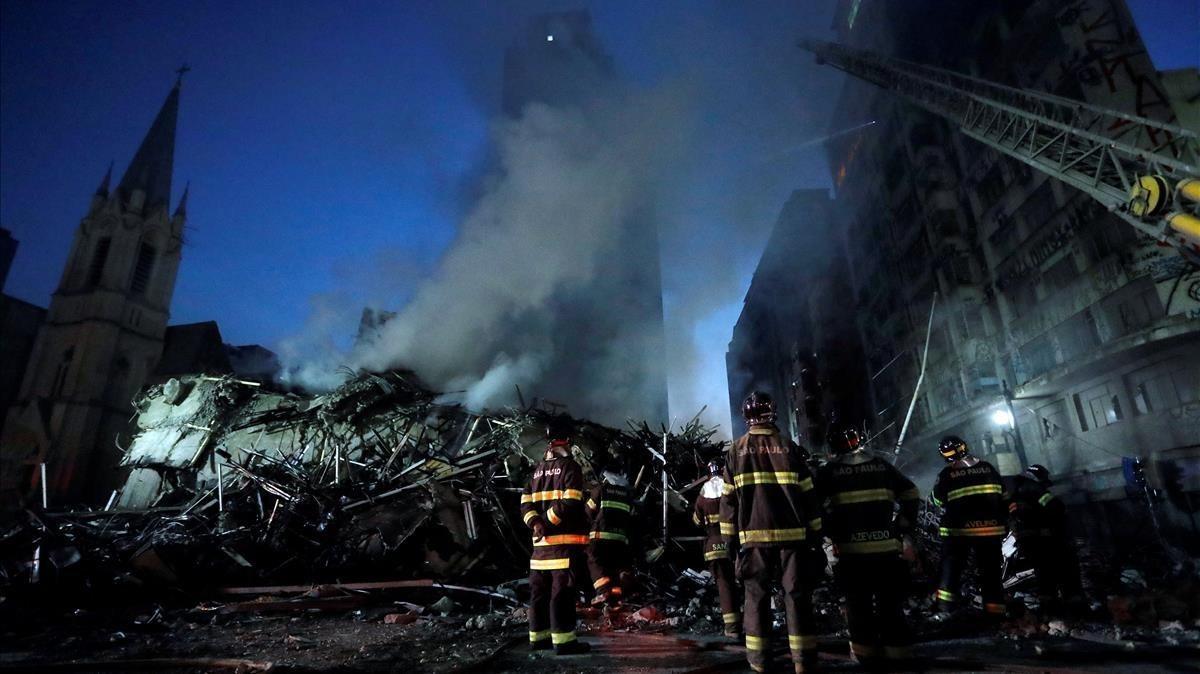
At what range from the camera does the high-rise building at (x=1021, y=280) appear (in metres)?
13.4

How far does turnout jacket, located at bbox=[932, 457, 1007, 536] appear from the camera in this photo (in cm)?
512

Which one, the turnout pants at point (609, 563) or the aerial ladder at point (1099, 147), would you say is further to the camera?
the aerial ladder at point (1099, 147)

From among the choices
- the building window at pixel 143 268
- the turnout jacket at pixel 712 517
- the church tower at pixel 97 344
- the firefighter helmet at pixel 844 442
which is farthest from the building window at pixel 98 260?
the firefighter helmet at pixel 844 442

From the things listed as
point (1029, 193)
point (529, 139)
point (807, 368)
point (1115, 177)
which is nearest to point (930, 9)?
point (1029, 193)

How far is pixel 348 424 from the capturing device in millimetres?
11195

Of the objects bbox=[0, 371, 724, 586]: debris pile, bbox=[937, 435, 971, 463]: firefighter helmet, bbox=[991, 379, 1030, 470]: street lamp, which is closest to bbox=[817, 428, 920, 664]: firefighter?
bbox=[937, 435, 971, 463]: firefighter helmet

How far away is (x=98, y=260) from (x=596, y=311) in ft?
105

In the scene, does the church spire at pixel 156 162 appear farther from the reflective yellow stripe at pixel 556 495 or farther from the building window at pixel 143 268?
the reflective yellow stripe at pixel 556 495

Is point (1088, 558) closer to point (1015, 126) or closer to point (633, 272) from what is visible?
point (1015, 126)

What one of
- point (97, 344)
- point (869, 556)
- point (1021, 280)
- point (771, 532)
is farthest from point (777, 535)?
point (97, 344)

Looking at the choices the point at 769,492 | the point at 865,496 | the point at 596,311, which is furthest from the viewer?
the point at 596,311

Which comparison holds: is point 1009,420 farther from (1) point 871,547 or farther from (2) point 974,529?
(1) point 871,547

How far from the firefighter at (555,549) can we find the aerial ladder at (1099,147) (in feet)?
37.9

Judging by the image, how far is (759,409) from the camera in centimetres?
410
